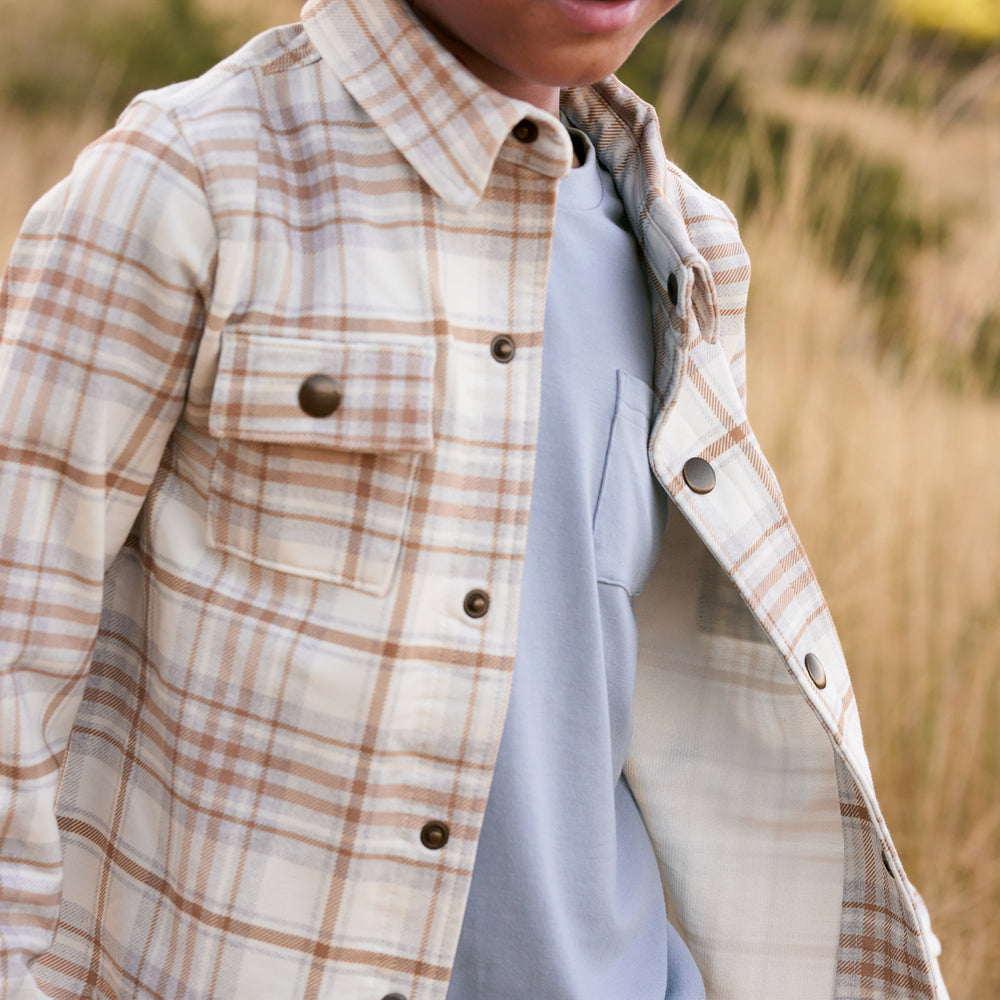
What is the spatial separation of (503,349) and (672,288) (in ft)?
0.65

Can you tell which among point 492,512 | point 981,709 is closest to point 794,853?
point 492,512

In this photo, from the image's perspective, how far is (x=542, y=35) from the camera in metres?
0.80

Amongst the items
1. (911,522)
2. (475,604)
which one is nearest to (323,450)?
(475,604)

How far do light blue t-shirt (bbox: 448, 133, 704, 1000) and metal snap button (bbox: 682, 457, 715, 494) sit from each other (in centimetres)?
3

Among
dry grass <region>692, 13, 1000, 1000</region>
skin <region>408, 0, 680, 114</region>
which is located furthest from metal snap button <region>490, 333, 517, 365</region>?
dry grass <region>692, 13, 1000, 1000</region>

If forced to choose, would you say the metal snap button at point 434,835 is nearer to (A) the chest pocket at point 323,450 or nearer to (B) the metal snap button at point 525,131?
(A) the chest pocket at point 323,450

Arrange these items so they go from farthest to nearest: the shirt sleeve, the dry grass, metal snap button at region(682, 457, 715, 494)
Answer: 1. the dry grass
2. metal snap button at region(682, 457, 715, 494)
3. the shirt sleeve

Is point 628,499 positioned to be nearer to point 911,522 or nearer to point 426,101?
point 426,101

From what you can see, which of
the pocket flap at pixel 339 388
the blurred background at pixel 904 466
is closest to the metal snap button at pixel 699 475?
the pocket flap at pixel 339 388

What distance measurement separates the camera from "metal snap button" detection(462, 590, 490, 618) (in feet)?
2.64

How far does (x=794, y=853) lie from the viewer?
1.08 meters

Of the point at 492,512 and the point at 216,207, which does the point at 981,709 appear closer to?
the point at 492,512

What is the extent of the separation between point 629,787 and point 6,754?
509 mm

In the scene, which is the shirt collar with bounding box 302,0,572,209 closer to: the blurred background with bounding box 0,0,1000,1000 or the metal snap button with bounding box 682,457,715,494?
the metal snap button with bounding box 682,457,715,494
